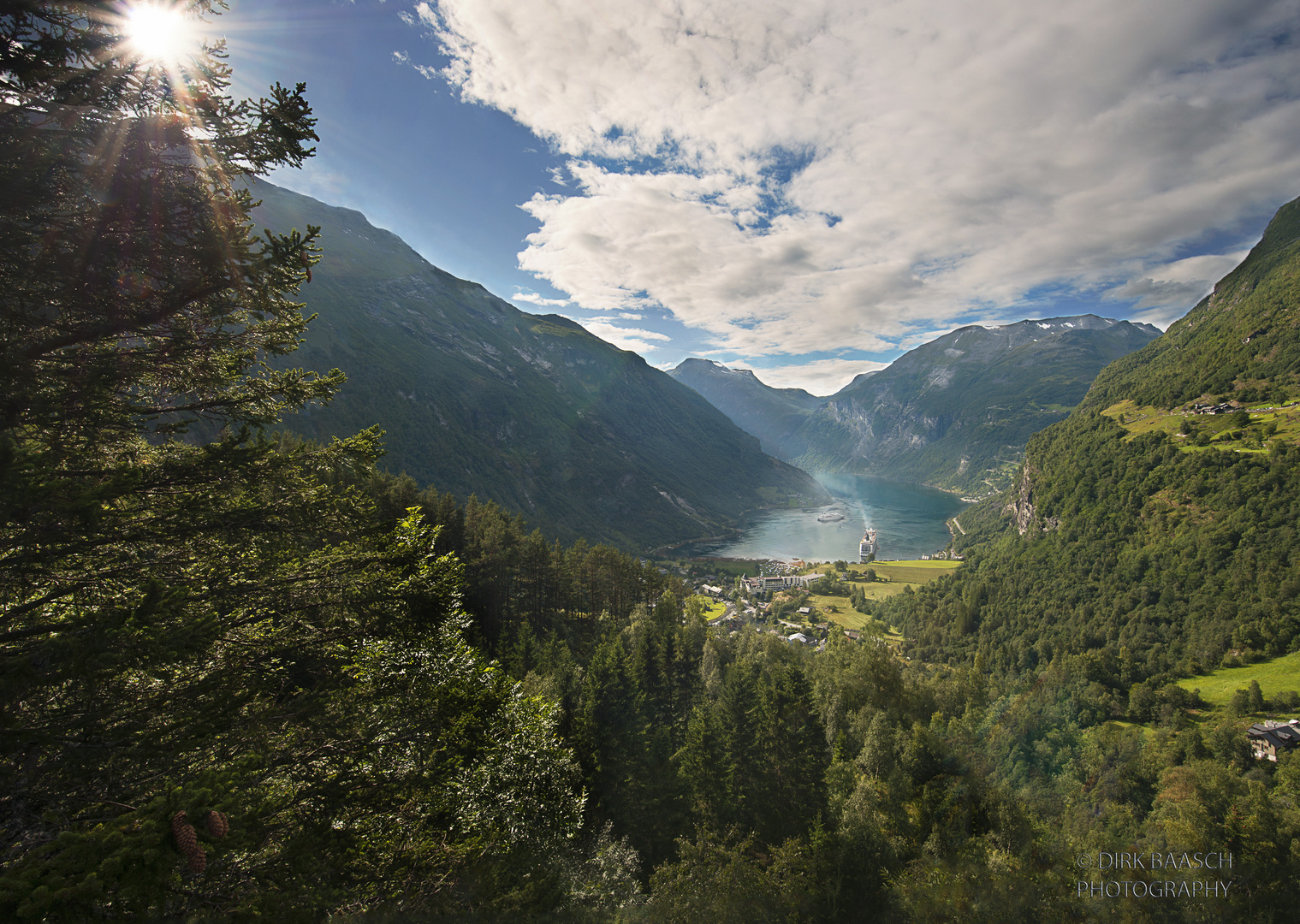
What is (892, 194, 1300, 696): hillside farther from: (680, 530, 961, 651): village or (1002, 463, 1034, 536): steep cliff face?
(680, 530, 961, 651): village

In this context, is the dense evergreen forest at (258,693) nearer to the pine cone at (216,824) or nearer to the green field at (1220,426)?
the pine cone at (216,824)

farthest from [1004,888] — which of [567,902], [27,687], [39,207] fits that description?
[39,207]

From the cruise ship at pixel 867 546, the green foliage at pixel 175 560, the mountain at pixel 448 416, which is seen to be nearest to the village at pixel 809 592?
the cruise ship at pixel 867 546

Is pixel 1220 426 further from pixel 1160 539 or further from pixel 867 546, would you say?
pixel 867 546

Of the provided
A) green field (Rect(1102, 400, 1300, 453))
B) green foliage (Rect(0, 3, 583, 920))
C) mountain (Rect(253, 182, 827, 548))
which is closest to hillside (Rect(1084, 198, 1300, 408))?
green field (Rect(1102, 400, 1300, 453))

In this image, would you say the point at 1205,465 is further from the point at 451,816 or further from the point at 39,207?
the point at 39,207

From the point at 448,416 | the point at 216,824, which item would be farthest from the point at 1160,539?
the point at 448,416
